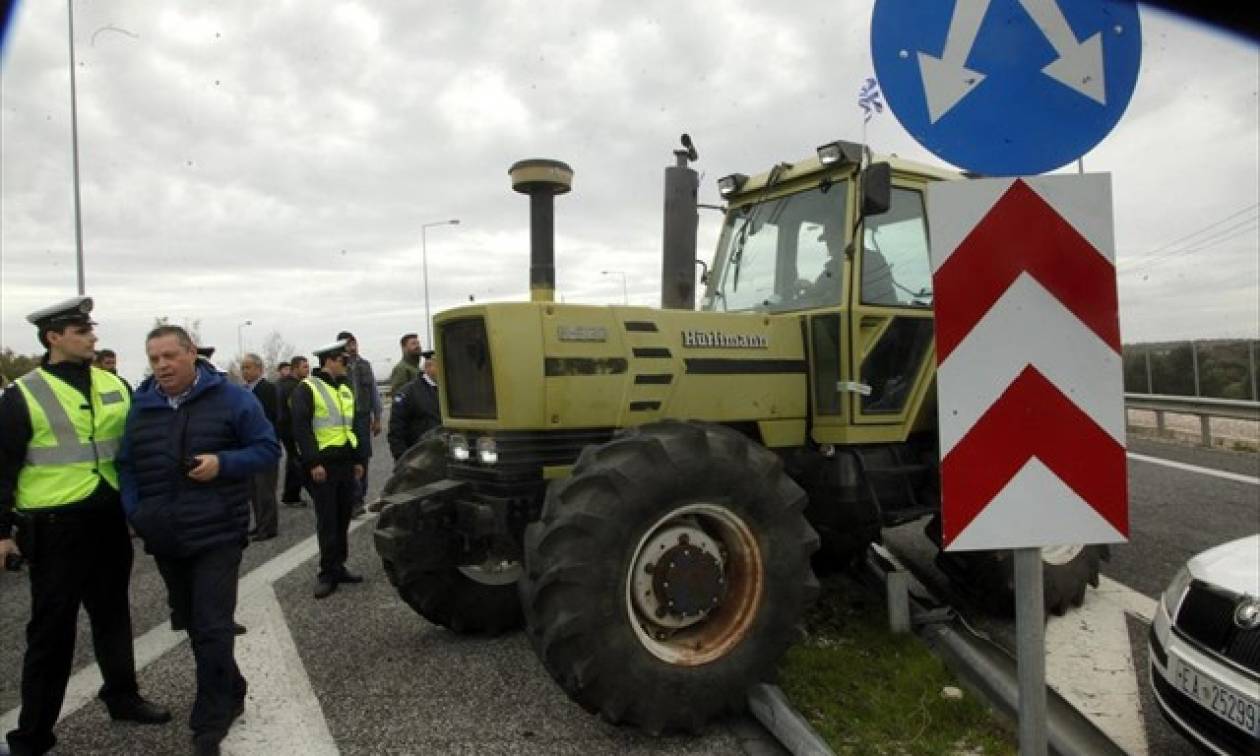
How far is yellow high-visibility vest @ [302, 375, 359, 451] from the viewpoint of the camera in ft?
21.5

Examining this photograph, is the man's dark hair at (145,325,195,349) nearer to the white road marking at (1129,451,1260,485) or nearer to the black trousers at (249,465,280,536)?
the black trousers at (249,465,280,536)

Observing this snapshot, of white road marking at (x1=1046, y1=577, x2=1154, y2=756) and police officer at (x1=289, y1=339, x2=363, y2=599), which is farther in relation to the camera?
police officer at (x1=289, y1=339, x2=363, y2=599)

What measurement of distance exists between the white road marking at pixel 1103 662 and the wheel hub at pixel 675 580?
5.55 ft

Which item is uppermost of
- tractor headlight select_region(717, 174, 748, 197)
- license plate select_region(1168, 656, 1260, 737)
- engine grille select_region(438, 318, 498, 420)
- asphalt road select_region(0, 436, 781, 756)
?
tractor headlight select_region(717, 174, 748, 197)

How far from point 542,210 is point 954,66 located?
2608 millimetres

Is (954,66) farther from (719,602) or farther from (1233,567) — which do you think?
(719,602)

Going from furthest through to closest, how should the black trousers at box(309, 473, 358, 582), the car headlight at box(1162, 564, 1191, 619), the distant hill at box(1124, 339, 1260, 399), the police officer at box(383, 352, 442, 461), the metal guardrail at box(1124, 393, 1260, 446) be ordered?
the distant hill at box(1124, 339, 1260, 399) → the metal guardrail at box(1124, 393, 1260, 446) → the police officer at box(383, 352, 442, 461) → the black trousers at box(309, 473, 358, 582) → the car headlight at box(1162, 564, 1191, 619)

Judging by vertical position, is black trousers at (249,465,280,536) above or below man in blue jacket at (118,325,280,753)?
below

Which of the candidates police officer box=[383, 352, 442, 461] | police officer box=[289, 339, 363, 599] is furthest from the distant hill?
police officer box=[289, 339, 363, 599]

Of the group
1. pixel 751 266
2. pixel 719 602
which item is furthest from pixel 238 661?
pixel 751 266

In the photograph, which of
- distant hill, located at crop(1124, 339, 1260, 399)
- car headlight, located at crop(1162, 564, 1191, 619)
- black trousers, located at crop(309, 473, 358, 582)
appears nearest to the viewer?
car headlight, located at crop(1162, 564, 1191, 619)

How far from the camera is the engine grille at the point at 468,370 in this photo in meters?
4.19

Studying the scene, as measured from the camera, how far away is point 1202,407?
1280cm

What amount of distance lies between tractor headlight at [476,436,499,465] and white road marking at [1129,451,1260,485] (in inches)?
360
